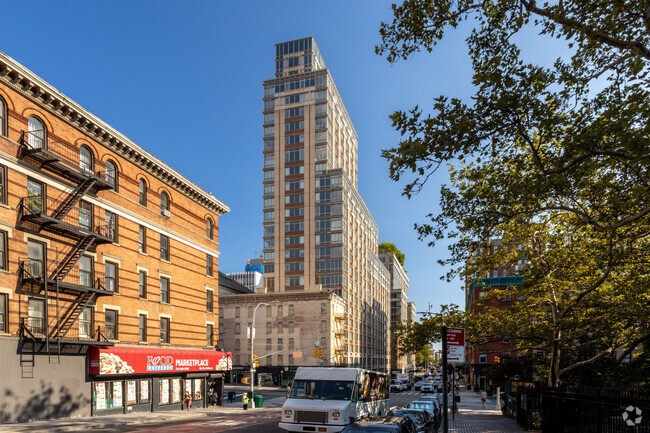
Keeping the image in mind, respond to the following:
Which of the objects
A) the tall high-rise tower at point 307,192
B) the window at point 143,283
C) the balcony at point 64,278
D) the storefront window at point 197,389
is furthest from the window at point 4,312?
the tall high-rise tower at point 307,192

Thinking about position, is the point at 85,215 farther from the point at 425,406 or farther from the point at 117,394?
the point at 425,406

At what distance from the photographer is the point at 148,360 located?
3148 centimetres

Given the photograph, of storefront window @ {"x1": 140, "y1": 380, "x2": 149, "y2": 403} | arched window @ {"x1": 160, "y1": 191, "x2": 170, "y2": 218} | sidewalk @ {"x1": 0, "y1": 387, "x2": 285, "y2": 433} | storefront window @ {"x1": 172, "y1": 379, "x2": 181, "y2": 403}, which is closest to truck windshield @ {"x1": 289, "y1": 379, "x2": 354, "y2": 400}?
sidewalk @ {"x1": 0, "y1": 387, "x2": 285, "y2": 433}

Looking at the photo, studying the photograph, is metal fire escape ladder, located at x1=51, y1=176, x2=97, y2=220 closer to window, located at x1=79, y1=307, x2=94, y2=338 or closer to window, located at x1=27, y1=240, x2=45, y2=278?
window, located at x1=27, y1=240, x2=45, y2=278

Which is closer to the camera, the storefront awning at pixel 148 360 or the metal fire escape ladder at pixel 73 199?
the metal fire escape ladder at pixel 73 199

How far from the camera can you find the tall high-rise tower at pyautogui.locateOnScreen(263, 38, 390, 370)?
8838 cm

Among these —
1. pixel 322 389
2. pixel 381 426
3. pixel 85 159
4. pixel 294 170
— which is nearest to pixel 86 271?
pixel 85 159

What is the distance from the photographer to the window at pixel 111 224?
30.2 m

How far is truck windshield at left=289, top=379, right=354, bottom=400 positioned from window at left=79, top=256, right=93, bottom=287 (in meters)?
15.8

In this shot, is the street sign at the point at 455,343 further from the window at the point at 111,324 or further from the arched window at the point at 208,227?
the arched window at the point at 208,227

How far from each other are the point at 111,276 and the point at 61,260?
14.6ft

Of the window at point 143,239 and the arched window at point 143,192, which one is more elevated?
the arched window at point 143,192

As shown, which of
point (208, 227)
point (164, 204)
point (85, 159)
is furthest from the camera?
point (208, 227)

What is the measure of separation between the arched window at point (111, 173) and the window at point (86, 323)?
7713 mm
